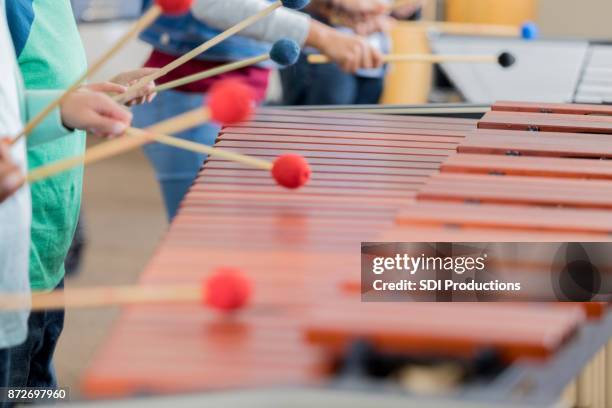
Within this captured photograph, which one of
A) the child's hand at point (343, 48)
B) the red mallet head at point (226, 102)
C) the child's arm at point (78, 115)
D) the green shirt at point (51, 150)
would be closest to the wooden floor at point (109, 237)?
the green shirt at point (51, 150)

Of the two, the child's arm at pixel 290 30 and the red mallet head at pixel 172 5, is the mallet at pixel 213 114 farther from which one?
the child's arm at pixel 290 30

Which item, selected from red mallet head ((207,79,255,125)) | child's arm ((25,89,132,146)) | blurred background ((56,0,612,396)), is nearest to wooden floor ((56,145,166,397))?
blurred background ((56,0,612,396))

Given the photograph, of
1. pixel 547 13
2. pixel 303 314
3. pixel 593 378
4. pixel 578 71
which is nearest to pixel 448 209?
pixel 593 378

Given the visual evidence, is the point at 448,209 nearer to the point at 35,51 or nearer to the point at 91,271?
the point at 35,51

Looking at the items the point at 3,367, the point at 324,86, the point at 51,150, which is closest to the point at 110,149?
the point at 3,367

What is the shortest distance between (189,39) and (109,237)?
5.08ft

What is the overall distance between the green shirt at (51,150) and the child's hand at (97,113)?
199 millimetres

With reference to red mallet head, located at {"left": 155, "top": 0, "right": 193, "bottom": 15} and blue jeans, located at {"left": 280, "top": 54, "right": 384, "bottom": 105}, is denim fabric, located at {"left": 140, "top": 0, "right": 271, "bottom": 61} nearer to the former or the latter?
blue jeans, located at {"left": 280, "top": 54, "right": 384, "bottom": 105}

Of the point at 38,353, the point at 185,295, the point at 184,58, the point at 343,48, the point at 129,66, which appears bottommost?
the point at 38,353

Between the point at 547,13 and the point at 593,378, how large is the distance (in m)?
4.46

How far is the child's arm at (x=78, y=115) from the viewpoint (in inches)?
56.3

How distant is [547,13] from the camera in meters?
5.59

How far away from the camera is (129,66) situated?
5.30 m

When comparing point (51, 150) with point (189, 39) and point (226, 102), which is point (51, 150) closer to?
point (226, 102)
